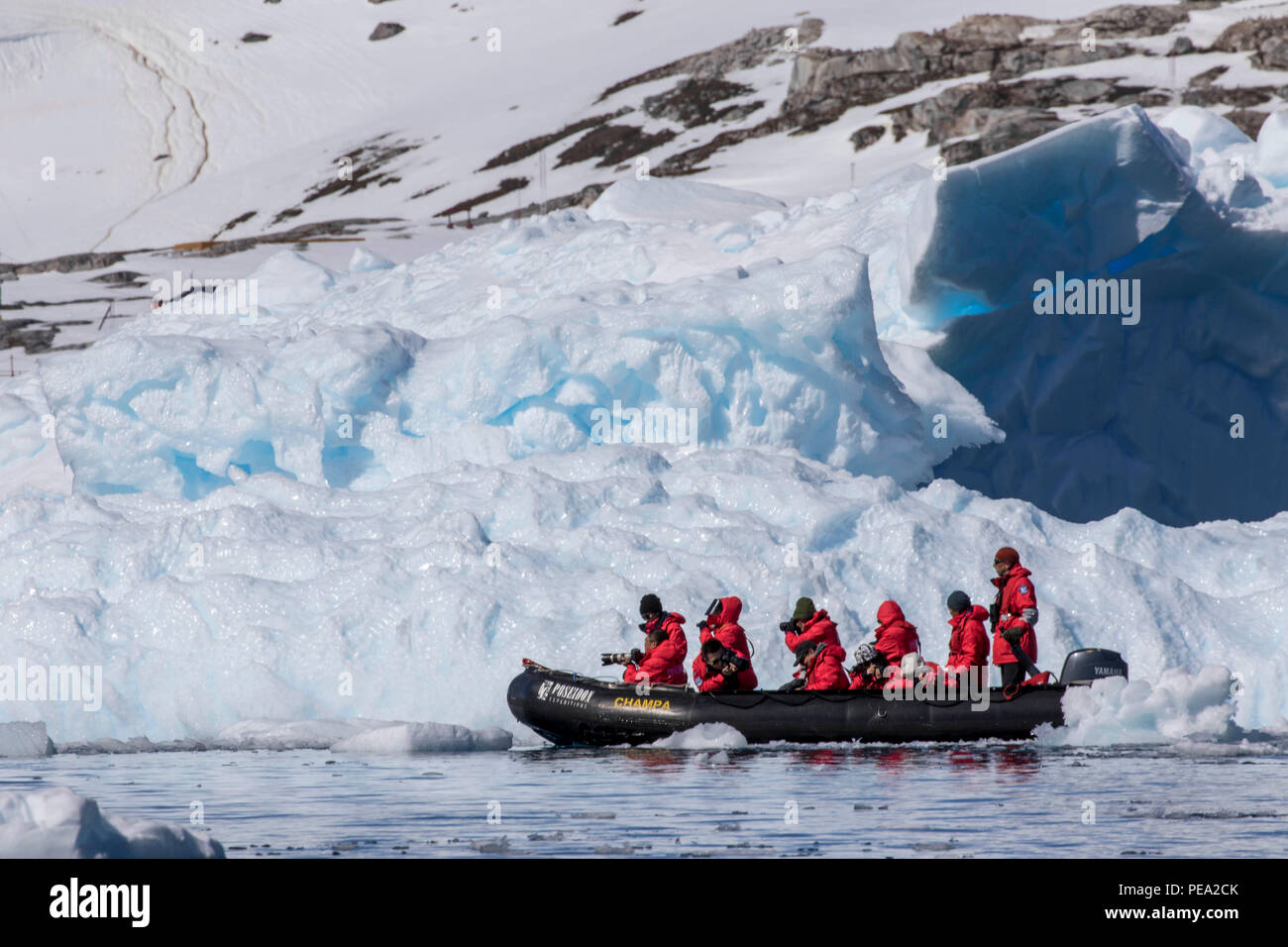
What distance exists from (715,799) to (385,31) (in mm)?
74677

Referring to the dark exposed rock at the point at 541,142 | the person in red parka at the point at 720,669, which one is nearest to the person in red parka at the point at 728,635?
the person in red parka at the point at 720,669

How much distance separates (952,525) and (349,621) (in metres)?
5.18

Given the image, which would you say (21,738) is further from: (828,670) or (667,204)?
(667,204)

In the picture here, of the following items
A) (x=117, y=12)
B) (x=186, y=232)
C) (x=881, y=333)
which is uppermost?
(x=117, y=12)

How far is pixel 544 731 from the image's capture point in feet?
39.1

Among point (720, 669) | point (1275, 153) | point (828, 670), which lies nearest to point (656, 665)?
point (720, 669)

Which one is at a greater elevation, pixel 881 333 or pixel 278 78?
pixel 278 78

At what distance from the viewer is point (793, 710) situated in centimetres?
1159

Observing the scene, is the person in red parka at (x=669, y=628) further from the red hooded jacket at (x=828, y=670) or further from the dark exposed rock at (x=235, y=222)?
the dark exposed rock at (x=235, y=222)

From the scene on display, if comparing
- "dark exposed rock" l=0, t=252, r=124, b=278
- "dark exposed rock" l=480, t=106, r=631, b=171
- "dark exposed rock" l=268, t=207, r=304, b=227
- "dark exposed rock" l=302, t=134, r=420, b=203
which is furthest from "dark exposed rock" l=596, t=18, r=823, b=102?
"dark exposed rock" l=0, t=252, r=124, b=278

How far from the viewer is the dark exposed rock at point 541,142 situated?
188 feet
